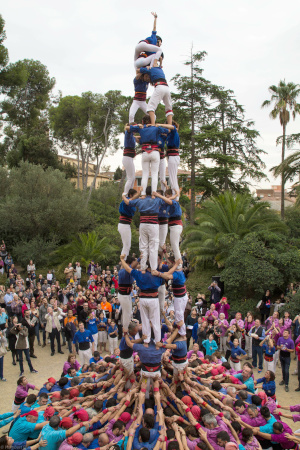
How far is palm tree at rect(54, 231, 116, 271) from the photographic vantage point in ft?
67.1

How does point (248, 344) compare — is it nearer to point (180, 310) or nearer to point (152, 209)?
point (180, 310)

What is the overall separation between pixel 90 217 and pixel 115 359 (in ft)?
58.7

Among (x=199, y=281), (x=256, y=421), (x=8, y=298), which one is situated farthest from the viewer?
(x=199, y=281)

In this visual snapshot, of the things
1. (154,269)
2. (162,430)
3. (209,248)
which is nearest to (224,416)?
(162,430)

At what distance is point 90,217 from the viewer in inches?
1019

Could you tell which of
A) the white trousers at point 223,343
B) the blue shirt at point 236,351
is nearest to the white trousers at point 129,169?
the blue shirt at point 236,351

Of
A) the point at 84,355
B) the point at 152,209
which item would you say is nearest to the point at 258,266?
the point at 84,355

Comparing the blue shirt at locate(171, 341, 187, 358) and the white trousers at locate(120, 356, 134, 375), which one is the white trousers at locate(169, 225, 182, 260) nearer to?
the blue shirt at locate(171, 341, 187, 358)

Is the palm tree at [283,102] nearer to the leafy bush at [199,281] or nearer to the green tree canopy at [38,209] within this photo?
the leafy bush at [199,281]

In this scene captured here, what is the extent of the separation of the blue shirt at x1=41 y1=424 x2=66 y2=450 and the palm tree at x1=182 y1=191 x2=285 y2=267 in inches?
437

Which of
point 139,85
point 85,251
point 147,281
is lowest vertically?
point 85,251

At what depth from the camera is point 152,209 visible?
22.9 ft

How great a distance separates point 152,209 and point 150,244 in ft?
2.34

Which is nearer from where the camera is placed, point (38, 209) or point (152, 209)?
point (152, 209)
